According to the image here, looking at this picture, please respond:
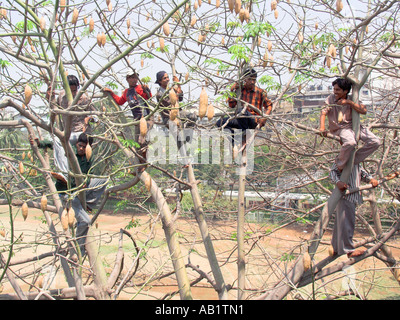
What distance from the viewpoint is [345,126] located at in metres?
3.59

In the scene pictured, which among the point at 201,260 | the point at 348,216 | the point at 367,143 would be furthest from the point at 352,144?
the point at 201,260

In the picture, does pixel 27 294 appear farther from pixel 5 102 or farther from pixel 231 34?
pixel 231 34

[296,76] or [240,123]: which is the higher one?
[296,76]

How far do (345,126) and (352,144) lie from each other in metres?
0.31

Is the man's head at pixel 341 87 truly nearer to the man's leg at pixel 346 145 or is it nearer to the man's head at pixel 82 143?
the man's leg at pixel 346 145

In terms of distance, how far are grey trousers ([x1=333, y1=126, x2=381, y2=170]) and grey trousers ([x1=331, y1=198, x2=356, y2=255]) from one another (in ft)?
1.22

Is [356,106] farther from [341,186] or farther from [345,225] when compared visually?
[345,225]

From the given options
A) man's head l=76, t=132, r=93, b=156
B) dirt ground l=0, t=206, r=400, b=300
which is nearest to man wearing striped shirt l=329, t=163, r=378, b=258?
dirt ground l=0, t=206, r=400, b=300

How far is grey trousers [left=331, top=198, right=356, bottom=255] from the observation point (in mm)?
3578

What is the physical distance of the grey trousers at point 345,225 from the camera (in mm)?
3578

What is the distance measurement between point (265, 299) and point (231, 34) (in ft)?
9.62

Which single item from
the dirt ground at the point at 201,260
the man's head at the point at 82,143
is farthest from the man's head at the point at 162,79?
the dirt ground at the point at 201,260
